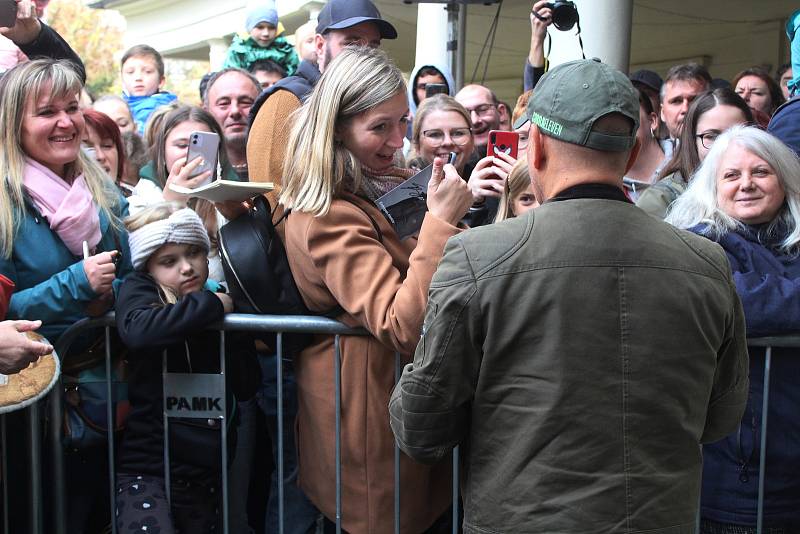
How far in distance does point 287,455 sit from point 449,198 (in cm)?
128

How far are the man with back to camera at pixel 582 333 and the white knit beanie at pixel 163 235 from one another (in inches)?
55.8

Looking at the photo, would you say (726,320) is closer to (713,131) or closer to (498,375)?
(498,375)

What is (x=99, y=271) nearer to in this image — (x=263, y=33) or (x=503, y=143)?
(x=503, y=143)

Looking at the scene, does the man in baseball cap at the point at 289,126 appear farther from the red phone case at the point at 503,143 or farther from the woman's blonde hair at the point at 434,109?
the red phone case at the point at 503,143

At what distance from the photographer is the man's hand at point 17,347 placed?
2.61 meters

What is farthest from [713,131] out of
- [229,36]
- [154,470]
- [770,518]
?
[229,36]

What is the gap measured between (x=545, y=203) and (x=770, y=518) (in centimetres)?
157

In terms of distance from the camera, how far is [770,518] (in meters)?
2.88

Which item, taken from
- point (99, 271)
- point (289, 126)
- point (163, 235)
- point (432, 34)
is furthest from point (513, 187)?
point (432, 34)

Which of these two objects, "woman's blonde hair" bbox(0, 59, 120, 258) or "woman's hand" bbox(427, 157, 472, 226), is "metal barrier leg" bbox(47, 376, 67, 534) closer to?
"woman's blonde hair" bbox(0, 59, 120, 258)

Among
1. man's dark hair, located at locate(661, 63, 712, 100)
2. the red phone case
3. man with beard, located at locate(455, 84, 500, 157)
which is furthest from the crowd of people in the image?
man with beard, located at locate(455, 84, 500, 157)

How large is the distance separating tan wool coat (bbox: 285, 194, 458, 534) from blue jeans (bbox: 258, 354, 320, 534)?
0.39 ft

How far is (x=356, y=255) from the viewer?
257 centimetres

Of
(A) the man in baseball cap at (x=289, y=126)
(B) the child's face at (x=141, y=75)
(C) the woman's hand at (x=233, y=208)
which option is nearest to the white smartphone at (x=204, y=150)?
(A) the man in baseball cap at (x=289, y=126)
